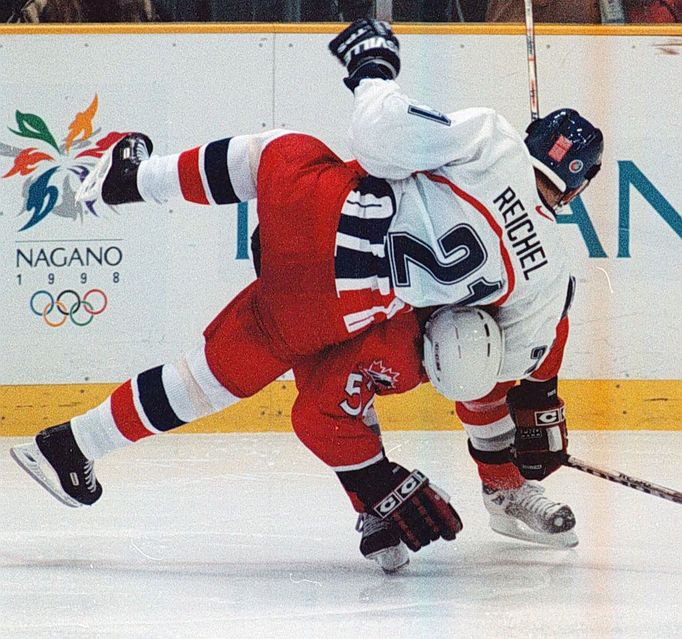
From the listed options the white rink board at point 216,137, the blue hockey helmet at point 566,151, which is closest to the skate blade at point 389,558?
the blue hockey helmet at point 566,151

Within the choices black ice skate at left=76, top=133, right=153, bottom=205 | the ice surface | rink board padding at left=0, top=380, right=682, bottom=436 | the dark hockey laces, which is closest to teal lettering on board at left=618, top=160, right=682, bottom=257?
rink board padding at left=0, top=380, right=682, bottom=436

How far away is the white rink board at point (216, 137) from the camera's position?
9.64 feet

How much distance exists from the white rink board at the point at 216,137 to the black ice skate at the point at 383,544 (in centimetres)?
118

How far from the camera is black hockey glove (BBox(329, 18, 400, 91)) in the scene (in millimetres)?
1834

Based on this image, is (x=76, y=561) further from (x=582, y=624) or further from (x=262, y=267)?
(x=582, y=624)

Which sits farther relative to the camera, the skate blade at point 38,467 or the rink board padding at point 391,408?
the rink board padding at point 391,408

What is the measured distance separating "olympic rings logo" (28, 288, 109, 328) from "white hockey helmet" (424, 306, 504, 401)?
4.21ft

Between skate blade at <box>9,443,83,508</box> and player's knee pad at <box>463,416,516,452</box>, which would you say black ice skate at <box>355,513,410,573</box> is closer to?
player's knee pad at <box>463,416,516,452</box>

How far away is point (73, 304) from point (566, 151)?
4.77 feet

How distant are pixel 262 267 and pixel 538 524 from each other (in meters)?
0.60

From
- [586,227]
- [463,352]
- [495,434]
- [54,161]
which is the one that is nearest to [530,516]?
[495,434]

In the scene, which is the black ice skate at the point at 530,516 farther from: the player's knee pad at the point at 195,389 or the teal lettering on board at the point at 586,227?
the teal lettering on board at the point at 586,227

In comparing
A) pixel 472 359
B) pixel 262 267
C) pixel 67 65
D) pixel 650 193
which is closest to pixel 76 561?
pixel 262 267

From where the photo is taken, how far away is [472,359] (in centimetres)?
179
